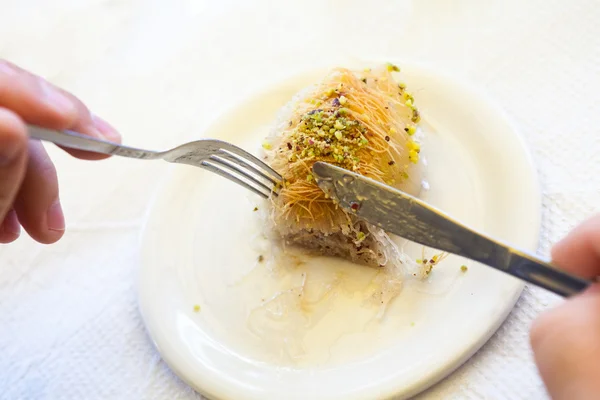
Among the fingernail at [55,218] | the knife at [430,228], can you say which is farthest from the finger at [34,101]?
the knife at [430,228]

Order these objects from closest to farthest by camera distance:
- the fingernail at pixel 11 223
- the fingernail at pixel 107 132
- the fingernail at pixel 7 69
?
the fingernail at pixel 7 69
the fingernail at pixel 107 132
the fingernail at pixel 11 223

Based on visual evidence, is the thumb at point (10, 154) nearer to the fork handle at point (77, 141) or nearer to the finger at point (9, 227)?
the fork handle at point (77, 141)

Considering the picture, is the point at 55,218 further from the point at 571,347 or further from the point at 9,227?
the point at 571,347

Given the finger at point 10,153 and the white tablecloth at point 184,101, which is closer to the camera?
the finger at point 10,153

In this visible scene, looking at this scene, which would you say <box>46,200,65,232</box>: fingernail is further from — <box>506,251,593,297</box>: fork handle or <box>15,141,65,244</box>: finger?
<box>506,251,593,297</box>: fork handle

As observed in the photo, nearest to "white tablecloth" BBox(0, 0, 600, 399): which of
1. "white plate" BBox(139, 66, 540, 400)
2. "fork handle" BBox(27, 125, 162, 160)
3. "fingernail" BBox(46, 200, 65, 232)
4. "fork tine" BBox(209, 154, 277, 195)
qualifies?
"white plate" BBox(139, 66, 540, 400)

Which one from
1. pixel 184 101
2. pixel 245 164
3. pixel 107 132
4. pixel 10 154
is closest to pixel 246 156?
pixel 245 164
